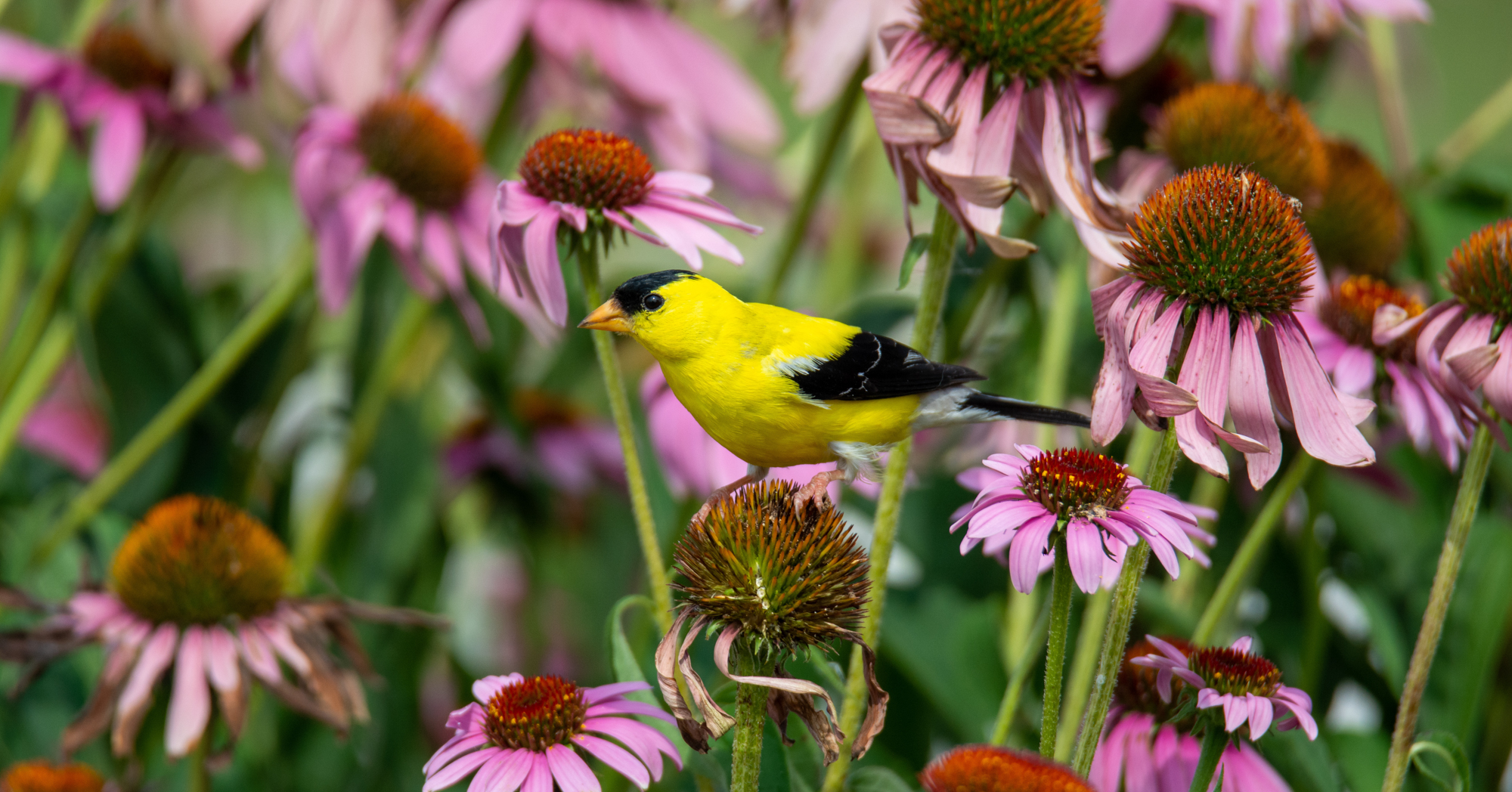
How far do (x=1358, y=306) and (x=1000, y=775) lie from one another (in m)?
0.43

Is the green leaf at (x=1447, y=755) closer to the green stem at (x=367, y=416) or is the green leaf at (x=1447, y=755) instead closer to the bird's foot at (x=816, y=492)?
Answer: the bird's foot at (x=816, y=492)

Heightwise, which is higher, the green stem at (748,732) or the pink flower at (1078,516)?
the pink flower at (1078,516)

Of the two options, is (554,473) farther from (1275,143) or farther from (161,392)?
(1275,143)

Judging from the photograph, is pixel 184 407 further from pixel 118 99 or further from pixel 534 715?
pixel 534 715

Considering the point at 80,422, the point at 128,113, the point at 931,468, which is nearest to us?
the point at 128,113

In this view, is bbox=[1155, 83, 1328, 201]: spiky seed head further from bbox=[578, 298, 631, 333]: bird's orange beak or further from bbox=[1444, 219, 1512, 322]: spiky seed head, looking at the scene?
bbox=[578, 298, 631, 333]: bird's orange beak

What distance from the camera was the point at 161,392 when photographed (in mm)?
1076

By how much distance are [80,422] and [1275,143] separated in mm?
1554

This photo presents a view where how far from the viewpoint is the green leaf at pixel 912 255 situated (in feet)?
1.82

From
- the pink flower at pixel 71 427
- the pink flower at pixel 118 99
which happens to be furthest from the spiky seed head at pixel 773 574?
the pink flower at pixel 71 427

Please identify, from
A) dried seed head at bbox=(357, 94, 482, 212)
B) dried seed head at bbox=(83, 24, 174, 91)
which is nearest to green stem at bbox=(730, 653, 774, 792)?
dried seed head at bbox=(357, 94, 482, 212)

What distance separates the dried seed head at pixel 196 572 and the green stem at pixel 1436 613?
647mm

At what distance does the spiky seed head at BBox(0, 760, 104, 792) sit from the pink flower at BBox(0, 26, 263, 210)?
50cm

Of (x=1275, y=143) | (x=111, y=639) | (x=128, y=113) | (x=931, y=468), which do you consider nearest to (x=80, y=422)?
(x=128, y=113)
